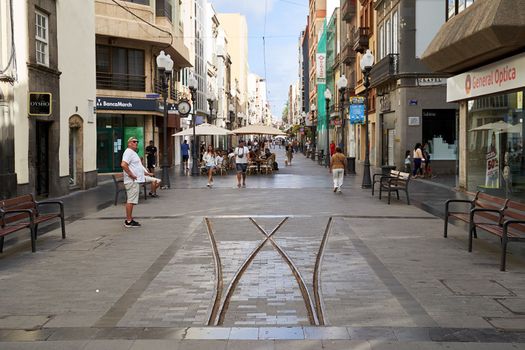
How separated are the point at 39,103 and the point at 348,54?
37009mm

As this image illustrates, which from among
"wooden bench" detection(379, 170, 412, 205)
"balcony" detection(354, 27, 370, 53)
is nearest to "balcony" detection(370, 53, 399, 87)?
"balcony" detection(354, 27, 370, 53)

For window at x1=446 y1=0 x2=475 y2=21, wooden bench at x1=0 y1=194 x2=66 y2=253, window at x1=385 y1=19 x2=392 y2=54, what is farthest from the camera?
window at x1=385 y1=19 x2=392 y2=54

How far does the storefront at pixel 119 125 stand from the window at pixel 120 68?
3.36 feet

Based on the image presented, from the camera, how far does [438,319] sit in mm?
6410

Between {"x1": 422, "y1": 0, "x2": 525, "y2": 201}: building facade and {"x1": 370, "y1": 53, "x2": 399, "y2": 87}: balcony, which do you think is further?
{"x1": 370, "y1": 53, "x2": 399, "y2": 87}: balcony

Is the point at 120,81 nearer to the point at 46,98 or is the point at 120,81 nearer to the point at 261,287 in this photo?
the point at 46,98

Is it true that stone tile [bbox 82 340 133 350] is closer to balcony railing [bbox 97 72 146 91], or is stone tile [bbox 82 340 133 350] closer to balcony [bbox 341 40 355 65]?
balcony railing [bbox 97 72 146 91]

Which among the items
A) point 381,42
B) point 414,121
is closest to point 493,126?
point 414,121

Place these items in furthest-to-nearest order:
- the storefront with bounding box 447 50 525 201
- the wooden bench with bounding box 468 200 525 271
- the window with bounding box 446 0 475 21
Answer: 1. the window with bounding box 446 0 475 21
2. the storefront with bounding box 447 50 525 201
3. the wooden bench with bounding box 468 200 525 271

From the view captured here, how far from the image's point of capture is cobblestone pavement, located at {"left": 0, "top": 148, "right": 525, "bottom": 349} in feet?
19.4

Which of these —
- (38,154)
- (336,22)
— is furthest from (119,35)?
(336,22)

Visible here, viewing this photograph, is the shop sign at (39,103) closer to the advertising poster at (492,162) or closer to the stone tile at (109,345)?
the advertising poster at (492,162)

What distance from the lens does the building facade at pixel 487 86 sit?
14577 millimetres

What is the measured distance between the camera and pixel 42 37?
1931 centimetres
